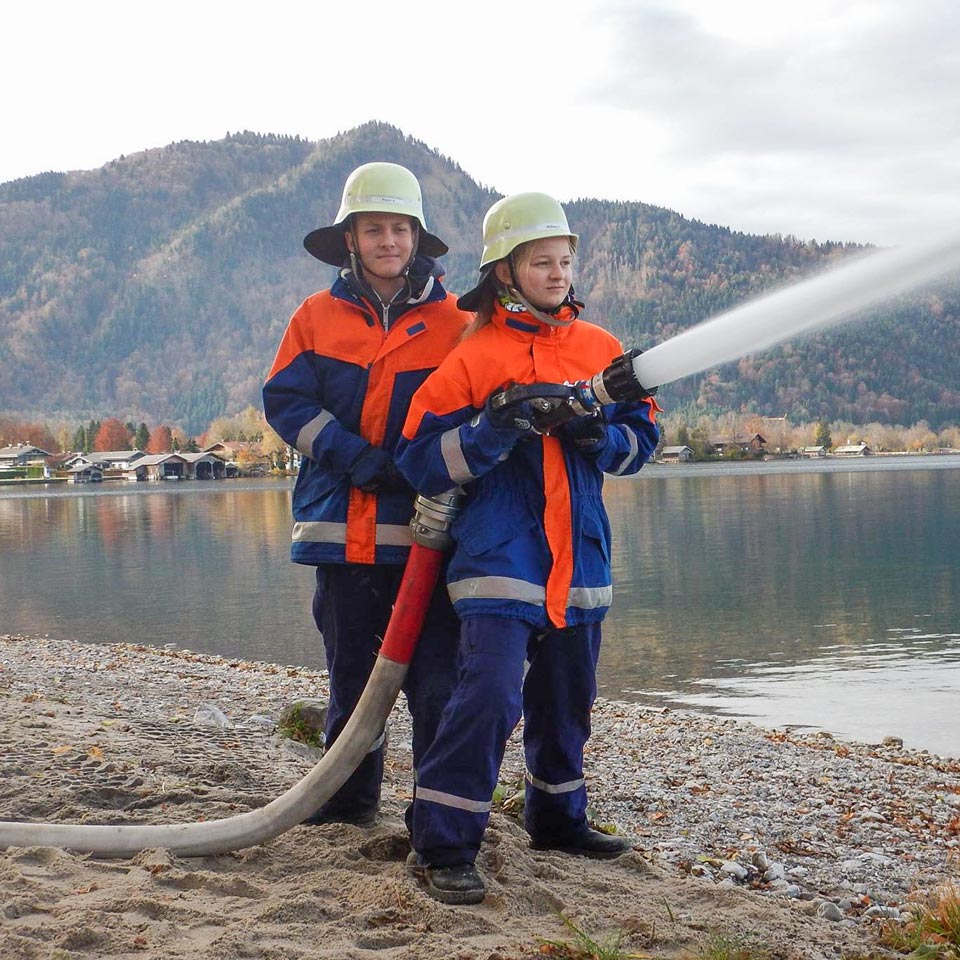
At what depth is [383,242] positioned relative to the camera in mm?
4836

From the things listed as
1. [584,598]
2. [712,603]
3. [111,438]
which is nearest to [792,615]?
[712,603]

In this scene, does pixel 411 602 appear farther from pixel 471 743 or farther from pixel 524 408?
pixel 524 408

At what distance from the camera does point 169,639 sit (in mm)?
21859

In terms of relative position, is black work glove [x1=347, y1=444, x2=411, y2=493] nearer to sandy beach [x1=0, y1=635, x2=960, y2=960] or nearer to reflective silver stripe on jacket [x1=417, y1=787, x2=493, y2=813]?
reflective silver stripe on jacket [x1=417, y1=787, x2=493, y2=813]

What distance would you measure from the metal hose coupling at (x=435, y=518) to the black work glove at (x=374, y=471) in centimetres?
22

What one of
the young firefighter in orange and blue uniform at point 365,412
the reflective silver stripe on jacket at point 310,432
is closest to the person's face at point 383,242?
the young firefighter in orange and blue uniform at point 365,412

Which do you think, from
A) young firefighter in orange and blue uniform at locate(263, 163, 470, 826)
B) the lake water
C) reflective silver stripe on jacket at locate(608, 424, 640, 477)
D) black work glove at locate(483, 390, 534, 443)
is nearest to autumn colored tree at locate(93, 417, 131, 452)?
the lake water

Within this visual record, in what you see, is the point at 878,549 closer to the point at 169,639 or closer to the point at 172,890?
the point at 169,639

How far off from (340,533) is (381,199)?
4.83 feet

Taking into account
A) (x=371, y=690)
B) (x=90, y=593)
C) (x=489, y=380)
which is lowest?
(x=90, y=593)

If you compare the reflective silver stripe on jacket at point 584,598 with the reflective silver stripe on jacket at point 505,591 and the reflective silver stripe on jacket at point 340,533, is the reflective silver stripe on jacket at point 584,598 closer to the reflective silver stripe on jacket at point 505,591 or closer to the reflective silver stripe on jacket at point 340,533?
the reflective silver stripe on jacket at point 505,591

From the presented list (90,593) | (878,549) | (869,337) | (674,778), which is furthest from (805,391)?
(674,778)

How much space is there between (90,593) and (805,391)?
605 feet

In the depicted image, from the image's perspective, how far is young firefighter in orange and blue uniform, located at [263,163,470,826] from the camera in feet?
15.6
